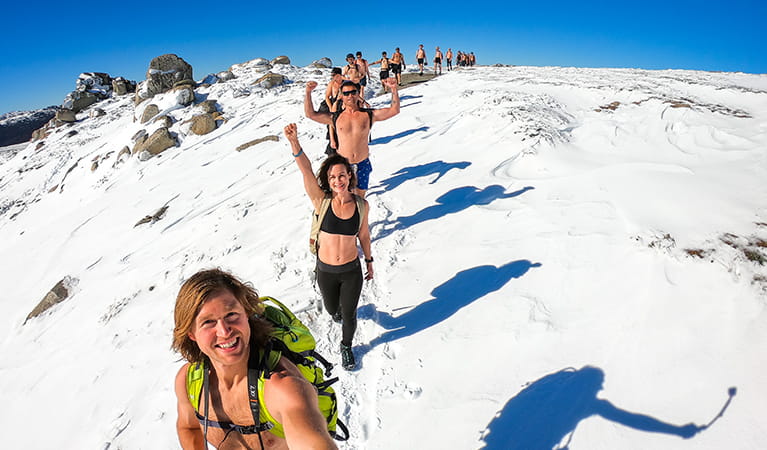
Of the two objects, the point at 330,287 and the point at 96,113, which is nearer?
the point at 330,287

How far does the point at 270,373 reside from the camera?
157 cm

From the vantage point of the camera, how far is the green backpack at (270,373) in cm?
157

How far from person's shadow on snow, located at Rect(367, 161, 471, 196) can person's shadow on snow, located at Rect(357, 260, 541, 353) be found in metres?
2.88

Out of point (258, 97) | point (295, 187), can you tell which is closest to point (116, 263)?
point (295, 187)

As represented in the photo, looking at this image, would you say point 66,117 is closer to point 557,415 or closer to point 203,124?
point 203,124

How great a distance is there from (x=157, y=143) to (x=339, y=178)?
16.1 metres

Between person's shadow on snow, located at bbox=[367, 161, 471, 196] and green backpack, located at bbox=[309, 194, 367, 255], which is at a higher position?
green backpack, located at bbox=[309, 194, 367, 255]

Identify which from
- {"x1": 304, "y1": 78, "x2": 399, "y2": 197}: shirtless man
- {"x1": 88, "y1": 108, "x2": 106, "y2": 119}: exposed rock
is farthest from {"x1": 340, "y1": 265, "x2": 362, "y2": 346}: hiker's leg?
{"x1": 88, "y1": 108, "x2": 106, "y2": 119}: exposed rock

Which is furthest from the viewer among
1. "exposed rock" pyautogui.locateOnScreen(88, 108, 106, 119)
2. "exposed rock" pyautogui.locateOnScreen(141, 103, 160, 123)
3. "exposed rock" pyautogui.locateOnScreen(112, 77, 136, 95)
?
"exposed rock" pyautogui.locateOnScreen(112, 77, 136, 95)

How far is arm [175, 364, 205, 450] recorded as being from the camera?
177cm

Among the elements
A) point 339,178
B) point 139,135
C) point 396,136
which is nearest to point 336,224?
point 339,178

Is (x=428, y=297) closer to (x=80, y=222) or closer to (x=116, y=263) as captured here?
(x=116, y=263)

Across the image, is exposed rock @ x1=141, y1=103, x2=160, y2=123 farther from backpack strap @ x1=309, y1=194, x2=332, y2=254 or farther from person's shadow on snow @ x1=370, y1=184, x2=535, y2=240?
backpack strap @ x1=309, y1=194, x2=332, y2=254

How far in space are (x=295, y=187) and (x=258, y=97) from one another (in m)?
Result: 14.0
